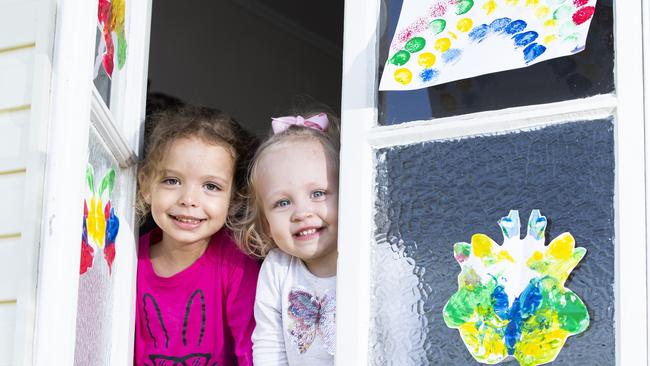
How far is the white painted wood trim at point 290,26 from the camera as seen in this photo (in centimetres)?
448

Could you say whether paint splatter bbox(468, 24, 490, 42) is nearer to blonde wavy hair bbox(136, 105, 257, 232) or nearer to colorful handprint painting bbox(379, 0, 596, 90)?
colorful handprint painting bbox(379, 0, 596, 90)

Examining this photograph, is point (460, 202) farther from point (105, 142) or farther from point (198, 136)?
point (198, 136)

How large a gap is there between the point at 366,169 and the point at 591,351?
548mm

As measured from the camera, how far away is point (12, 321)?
171 centimetres

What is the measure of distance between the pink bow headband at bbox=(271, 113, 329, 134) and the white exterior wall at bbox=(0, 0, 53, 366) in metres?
0.70

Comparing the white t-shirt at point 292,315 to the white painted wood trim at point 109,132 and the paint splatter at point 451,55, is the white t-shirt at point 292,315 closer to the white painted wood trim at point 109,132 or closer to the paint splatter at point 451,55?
the white painted wood trim at point 109,132

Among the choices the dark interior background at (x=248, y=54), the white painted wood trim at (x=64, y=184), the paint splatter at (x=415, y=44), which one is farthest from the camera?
the dark interior background at (x=248, y=54)

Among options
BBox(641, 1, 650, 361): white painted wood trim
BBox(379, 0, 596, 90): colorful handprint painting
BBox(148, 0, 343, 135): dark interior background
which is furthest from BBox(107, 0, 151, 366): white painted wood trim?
BBox(148, 0, 343, 135): dark interior background

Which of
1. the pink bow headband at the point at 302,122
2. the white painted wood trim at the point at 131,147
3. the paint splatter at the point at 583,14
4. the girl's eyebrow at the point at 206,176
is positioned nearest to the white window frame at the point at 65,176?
the white painted wood trim at the point at 131,147

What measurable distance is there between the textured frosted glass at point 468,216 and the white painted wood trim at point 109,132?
55cm

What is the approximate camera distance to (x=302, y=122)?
2371mm

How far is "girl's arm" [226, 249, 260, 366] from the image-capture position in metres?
2.41

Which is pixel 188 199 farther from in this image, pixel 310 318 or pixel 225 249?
pixel 310 318


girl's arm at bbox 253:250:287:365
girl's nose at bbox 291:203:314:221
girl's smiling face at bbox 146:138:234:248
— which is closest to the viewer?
girl's nose at bbox 291:203:314:221
